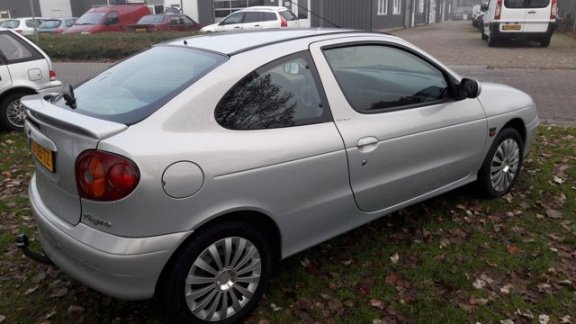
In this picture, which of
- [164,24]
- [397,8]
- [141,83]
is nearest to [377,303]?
[141,83]

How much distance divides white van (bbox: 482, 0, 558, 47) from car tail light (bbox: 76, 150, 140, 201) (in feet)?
58.9

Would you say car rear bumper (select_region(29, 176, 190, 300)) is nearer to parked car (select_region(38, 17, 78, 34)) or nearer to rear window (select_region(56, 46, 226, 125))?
rear window (select_region(56, 46, 226, 125))

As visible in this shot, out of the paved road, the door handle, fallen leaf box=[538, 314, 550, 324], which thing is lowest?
the paved road

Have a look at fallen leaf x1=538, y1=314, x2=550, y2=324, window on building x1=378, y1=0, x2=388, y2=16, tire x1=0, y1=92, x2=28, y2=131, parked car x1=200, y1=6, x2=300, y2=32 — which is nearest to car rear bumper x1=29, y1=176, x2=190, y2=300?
fallen leaf x1=538, y1=314, x2=550, y2=324

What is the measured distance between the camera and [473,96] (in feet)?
12.7

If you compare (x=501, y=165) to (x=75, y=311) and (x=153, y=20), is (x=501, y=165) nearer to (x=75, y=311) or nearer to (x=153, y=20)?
(x=75, y=311)

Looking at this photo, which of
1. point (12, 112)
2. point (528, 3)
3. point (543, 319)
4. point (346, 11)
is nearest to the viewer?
point (543, 319)

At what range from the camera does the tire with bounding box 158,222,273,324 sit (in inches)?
103

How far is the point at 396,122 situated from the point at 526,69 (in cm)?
1106

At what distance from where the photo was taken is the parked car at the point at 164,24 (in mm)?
21594

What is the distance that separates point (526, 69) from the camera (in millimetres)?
12891

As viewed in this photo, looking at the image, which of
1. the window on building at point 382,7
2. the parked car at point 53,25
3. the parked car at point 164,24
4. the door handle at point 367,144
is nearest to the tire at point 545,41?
the window on building at point 382,7

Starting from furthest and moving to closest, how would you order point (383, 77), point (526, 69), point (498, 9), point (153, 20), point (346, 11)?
1. point (346, 11)
2. point (153, 20)
3. point (498, 9)
4. point (526, 69)
5. point (383, 77)

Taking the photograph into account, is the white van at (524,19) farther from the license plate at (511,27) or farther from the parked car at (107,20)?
the parked car at (107,20)
